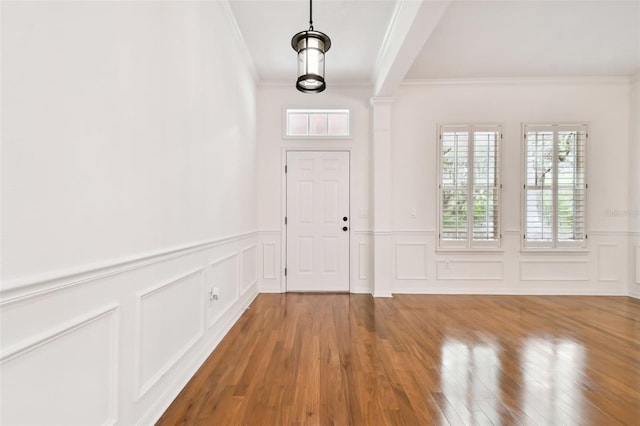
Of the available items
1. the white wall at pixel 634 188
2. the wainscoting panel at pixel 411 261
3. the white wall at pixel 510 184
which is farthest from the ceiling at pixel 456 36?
the wainscoting panel at pixel 411 261

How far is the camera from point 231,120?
3.14m

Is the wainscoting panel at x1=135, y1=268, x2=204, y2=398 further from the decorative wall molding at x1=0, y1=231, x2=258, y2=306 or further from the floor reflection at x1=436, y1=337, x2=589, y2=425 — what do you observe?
the floor reflection at x1=436, y1=337, x2=589, y2=425

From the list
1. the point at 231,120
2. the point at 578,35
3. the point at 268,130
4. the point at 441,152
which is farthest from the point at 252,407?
the point at 578,35

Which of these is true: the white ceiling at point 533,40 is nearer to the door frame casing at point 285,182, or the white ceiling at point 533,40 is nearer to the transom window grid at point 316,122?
the transom window grid at point 316,122

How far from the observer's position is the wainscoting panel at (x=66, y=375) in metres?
0.91

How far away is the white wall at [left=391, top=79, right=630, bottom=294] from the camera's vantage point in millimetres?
4344

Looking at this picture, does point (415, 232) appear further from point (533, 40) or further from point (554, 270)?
point (533, 40)

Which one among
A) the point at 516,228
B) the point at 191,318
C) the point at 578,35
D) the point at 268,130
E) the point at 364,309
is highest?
the point at 578,35

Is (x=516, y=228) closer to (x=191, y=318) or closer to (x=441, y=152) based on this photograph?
(x=441, y=152)

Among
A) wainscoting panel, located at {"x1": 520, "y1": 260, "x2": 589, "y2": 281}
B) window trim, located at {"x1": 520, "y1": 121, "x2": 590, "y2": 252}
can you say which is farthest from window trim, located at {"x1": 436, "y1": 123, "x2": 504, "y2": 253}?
wainscoting panel, located at {"x1": 520, "y1": 260, "x2": 589, "y2": 281}

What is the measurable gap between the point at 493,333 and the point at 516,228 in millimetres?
2105

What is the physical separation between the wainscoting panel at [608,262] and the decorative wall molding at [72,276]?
5483 mm

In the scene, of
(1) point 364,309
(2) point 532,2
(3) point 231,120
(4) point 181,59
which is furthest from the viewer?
(1) point 364,309

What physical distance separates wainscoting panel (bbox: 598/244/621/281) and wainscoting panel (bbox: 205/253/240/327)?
4982 millimetres
